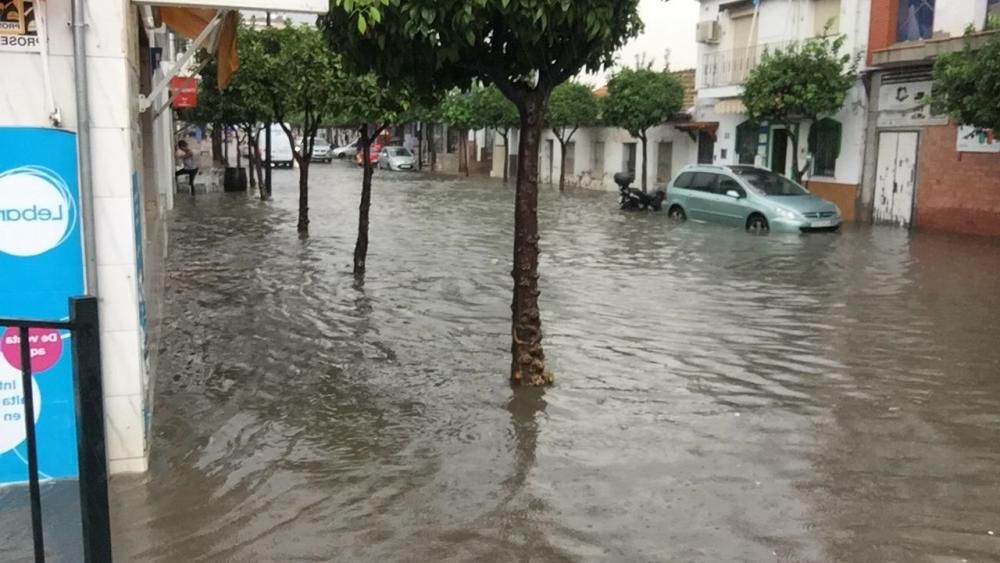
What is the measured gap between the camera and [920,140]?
20078 mm

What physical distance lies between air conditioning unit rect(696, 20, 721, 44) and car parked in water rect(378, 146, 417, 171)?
24.7 metres

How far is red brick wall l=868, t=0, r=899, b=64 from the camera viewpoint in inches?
822

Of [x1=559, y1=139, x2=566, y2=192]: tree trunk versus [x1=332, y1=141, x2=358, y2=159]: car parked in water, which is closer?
[x1=559, y1=139, x2=566, y2=192]: tree trunk

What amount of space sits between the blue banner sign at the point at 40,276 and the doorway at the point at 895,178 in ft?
64.6

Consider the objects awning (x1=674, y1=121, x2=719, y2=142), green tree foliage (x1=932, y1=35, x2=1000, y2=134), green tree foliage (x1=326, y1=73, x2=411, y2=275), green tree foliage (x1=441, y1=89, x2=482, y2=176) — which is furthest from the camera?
green tree foliage (x1=441, y1=89, x2=482, y2=176)

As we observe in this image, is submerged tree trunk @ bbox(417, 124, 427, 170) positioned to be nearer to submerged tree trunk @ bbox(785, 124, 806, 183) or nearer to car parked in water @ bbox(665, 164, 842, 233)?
submerged tree trunk @ bbox(785, 124, 806, 183)

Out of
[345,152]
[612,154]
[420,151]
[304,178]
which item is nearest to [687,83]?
[612,154]

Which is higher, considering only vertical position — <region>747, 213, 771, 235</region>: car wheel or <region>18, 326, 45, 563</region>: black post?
<region>18, 326, 45, 563</region>: black post

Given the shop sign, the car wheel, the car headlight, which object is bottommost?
the car wheel

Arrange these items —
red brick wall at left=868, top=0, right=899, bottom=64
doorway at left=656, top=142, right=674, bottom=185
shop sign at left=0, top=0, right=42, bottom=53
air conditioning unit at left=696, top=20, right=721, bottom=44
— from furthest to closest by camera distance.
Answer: doorway at left=656, top=142, right=674, bottom=185 → air conditioning unit at left=696, top=20, right=721, bottom=44 → red brick wall at left=868, top=0, right=899, bottom=64 → shop sign at left=0, top=0, right=42, bottom=53

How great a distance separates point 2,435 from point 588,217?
18.9 metres

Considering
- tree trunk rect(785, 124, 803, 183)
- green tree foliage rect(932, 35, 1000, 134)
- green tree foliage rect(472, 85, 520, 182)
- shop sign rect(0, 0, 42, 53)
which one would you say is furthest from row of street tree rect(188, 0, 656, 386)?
green tree foliage rect(472, 85, 520, 182)

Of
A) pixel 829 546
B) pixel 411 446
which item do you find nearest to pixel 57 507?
pixel 411 446

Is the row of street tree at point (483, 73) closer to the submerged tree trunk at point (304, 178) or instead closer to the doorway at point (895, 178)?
the submerged tree trunk at point (304, 178)
